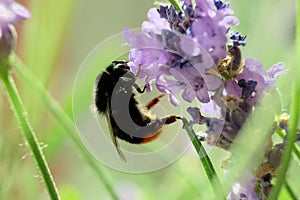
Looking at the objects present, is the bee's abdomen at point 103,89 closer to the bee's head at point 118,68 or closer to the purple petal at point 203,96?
the bee's head at point 118,68

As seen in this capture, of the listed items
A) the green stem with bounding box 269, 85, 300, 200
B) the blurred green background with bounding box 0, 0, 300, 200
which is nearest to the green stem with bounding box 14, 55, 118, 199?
the blurred green background with bounding box 0, 0, 300, 200

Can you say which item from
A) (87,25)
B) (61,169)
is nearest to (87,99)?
(61,169)

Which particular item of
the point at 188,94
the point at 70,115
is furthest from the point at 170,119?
the point at 70,115

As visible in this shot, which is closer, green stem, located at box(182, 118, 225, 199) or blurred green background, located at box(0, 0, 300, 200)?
green stem, located at box(182, 118, 225, 199)

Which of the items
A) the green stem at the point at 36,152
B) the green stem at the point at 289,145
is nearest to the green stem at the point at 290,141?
the green stem at the point at 289,145

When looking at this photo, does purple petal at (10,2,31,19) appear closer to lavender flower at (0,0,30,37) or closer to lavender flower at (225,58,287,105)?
lavender flower at (0,0,30,37)

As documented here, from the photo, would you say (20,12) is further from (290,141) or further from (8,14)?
(290,141)
